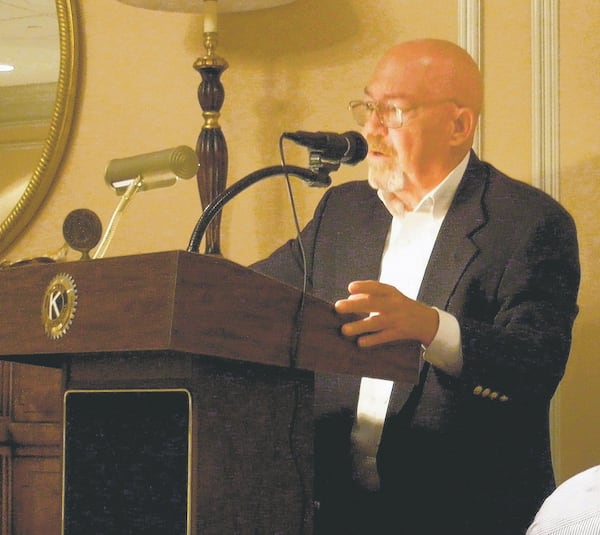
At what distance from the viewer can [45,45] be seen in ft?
11.2

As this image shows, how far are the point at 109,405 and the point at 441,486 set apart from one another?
75 centimetres

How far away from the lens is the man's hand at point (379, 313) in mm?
1524

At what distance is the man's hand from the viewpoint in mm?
1524

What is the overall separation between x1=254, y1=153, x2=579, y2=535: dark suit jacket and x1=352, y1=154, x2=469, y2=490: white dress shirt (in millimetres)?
34

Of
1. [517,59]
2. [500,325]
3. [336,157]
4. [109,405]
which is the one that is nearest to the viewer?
[109,405]

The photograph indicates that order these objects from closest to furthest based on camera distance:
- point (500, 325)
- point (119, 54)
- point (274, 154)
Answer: point (500, 325) < point (274, 154) < point (119, 54)

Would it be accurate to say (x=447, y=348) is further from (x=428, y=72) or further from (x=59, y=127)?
(x=59, y=127)

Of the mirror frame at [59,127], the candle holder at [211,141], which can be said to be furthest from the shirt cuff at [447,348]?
the mirror frame at [59,127]

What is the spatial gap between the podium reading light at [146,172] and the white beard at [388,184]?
63cm

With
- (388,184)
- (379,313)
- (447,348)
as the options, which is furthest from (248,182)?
(388,184)

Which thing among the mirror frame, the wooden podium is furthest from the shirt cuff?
the mirror frame

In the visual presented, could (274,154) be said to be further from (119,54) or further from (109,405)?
(109,405)

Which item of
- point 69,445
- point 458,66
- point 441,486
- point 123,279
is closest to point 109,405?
point 69,445

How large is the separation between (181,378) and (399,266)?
0.91m
